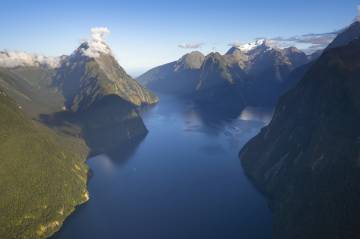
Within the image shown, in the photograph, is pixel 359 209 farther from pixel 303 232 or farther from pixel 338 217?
pixel 303 232

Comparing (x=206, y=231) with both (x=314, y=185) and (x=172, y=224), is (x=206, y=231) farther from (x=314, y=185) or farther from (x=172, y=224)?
(x=314, y=185)

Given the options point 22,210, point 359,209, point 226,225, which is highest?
point 359,209

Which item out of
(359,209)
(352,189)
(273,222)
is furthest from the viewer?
(273,222)

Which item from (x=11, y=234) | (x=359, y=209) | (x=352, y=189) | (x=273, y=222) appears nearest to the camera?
(x=359, y=209)

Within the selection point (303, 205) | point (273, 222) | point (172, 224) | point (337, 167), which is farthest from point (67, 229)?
point (337, 167)

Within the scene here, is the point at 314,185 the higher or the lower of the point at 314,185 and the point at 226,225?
the higher

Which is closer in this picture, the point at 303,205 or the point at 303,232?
the point at 303,232

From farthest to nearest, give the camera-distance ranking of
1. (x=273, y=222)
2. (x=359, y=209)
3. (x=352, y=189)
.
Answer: (x=273, y=222), (x=352, y=189), (x=359, y=209)

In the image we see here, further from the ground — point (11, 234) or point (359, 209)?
point (359, 209)

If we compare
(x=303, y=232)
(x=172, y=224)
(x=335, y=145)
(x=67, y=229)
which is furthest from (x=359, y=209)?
(x=67, y=229)
